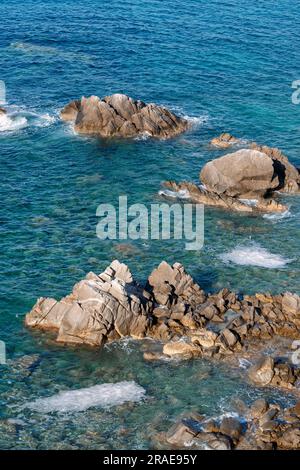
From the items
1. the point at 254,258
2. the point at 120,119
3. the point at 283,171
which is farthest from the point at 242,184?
the point at 120,119

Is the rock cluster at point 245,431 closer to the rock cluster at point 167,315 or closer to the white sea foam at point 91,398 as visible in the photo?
the white sea foam at point 91,398

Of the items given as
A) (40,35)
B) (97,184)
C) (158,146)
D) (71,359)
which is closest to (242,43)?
(40,35)

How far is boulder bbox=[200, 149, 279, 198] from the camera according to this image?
10688cm

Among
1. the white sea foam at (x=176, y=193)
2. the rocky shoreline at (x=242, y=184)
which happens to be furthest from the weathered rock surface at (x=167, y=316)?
the white sea foam at (x=176, y=193)

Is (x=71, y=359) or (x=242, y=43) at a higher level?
(x=242, y=43)

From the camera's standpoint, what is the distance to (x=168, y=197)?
10800 centimetres

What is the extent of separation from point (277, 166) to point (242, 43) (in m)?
59.5

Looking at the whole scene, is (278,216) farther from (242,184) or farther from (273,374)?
(273,374)

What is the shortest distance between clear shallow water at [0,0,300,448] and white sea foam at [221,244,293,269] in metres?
0.82

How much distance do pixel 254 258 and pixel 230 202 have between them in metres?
14.0

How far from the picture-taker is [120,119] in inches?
4911

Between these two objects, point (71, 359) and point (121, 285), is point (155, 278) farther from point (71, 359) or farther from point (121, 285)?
→ point (71, 359)

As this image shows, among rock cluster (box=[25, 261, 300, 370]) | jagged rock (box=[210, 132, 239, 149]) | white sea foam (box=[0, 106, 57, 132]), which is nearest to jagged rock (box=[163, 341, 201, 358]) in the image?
rock cluster (box=[25, 261, 300, 370])
